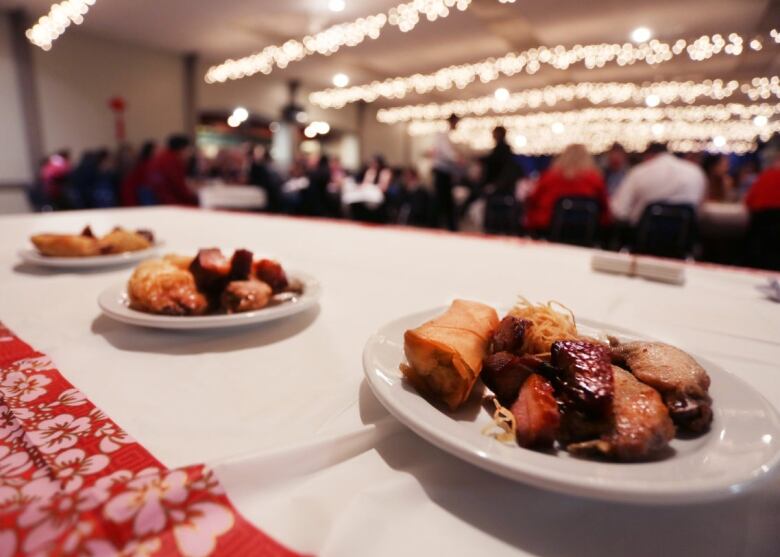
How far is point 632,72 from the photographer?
8.71 m

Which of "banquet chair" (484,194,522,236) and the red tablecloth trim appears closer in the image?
the red tablecloth trim

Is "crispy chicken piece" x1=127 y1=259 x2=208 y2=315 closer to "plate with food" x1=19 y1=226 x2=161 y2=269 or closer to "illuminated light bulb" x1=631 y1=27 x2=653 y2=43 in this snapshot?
"plate with food" x1=19 y1=226 x2=161 y2=269

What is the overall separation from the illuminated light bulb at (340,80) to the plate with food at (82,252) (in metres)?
10.3

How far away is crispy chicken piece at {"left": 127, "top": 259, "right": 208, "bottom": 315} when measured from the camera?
73 cm

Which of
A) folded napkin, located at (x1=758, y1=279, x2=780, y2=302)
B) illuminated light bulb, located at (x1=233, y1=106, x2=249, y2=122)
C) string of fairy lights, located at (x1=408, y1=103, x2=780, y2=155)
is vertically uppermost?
string of fairy lights, located at (x1=408, y1=103, x2=780, y2=155)

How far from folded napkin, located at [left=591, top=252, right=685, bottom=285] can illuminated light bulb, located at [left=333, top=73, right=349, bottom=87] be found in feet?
33.9

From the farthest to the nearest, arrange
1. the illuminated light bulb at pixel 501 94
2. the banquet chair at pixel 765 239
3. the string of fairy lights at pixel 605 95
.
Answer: the illuminated light bulb at pixel 501 94 → the string of fairy lights at pixel 605 95 → the banquet chair at pixel 765 239

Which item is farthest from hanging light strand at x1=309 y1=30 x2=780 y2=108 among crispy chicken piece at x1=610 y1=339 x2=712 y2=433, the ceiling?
crispy chicken piece at x1=610 y1=339 x2=712 y2=433

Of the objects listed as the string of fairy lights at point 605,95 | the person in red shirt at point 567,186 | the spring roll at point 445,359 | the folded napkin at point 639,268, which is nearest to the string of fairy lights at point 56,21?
the person in red shirt at point 567,186

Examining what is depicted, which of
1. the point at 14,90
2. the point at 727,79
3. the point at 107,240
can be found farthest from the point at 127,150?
the point at 727,79

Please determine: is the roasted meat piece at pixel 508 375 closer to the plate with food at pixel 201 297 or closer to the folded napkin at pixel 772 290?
the plate with food at pixel 201 297

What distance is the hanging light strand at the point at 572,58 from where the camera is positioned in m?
6.53

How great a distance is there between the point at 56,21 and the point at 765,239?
366 inches

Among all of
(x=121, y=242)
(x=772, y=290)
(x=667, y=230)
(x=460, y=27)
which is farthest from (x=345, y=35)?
(x=772, y=290)
